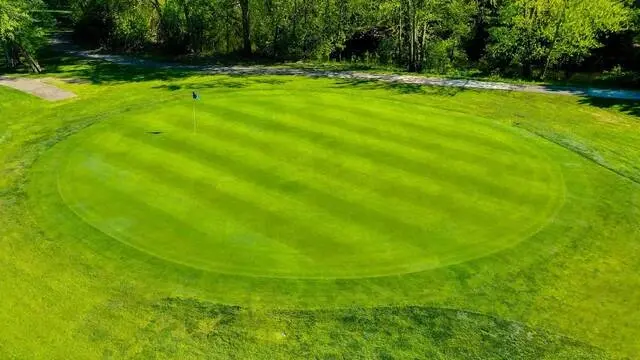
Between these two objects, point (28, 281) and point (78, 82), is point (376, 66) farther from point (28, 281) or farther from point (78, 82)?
point (28, 281)

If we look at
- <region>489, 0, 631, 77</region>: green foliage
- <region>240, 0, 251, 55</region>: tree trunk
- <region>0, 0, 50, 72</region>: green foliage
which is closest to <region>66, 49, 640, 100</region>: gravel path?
<region>240, 0, 251, 55</region>: tree trunk

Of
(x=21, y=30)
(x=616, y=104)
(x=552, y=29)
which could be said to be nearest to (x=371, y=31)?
(x=552, y=29)

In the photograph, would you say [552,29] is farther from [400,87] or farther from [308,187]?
[308,187]

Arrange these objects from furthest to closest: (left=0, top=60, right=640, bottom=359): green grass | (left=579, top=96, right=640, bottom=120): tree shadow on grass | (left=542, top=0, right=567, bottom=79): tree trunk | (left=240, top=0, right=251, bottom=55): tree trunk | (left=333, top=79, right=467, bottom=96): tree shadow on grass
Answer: (left=240, top=0, right=251, bottom=55): tree trunk → (left=542, top=0, right=567, bottom=79): tree trunk → (left=333, top=79, right=467, bottom=96): tree shadow on grass → (left=579, top=96, right=640, bottom=120): tree shadow on grass → (left=0, top=60, right=640, bottom=359): green grass

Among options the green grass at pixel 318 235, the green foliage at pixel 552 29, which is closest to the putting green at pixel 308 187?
the green grass at pixel 318 235

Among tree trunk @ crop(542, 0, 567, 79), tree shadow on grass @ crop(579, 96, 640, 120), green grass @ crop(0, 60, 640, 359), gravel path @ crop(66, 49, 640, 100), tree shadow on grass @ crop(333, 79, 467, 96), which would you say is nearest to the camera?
green grass @ crop(0, 60, 640, 359)

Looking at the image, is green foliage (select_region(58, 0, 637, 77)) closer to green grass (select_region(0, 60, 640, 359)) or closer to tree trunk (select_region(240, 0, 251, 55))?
tree trunk (select_region(240, 0, 251, 55))

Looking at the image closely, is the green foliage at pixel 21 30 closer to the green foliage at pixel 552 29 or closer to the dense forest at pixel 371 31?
the dense forest at pixel 371 31

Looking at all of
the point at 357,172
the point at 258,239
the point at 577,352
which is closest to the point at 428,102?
the point at 357,172
